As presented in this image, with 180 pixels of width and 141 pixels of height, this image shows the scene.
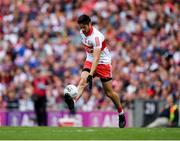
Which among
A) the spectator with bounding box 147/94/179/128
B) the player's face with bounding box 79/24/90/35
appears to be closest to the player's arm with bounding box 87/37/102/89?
the player's face with bounding box 79/24/90/35

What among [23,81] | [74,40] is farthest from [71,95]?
[74,40]

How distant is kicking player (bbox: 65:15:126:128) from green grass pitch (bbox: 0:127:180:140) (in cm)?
91

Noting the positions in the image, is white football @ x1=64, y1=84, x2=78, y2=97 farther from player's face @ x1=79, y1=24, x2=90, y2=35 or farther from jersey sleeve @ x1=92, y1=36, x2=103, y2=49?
player's face @ x1=79, y1=24, x2=90, y2=35

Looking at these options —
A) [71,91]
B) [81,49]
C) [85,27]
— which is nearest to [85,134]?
[71,91]

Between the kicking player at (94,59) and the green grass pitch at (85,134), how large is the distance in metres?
0.91

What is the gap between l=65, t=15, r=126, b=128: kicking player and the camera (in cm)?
1712

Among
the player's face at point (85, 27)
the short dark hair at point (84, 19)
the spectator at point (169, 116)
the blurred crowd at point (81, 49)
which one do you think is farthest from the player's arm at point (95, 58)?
the blurred crowd at point (81, 49)

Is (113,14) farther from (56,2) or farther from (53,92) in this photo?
(53,92)

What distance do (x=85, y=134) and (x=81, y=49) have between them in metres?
12.9

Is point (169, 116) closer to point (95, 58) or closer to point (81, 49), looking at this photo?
point (95, 58)

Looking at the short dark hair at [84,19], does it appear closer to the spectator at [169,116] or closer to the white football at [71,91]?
the white football at [71,91]

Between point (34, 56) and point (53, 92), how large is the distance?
206 cm

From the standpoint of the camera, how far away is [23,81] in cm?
2692

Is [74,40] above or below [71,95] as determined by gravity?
above
